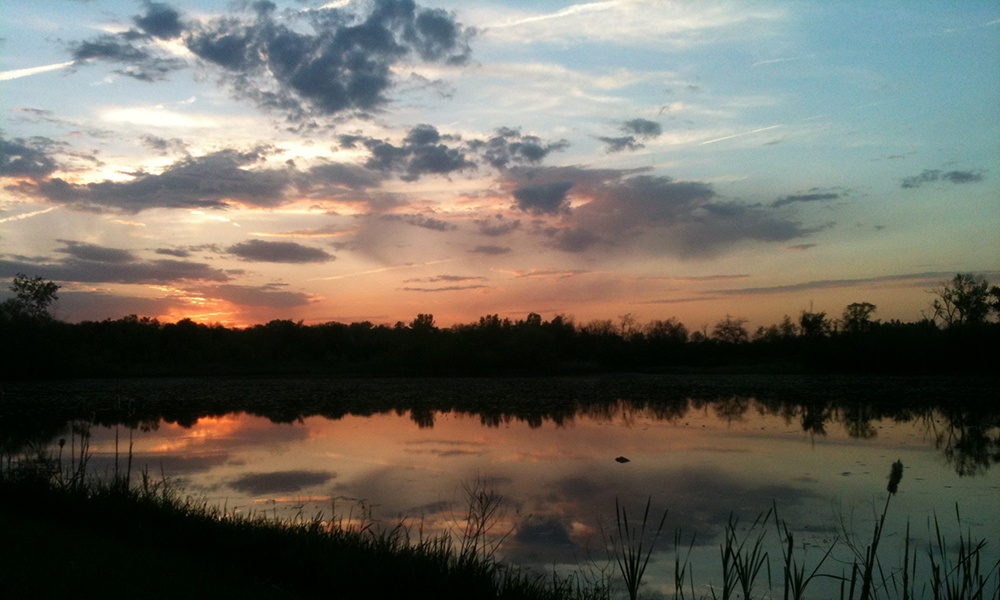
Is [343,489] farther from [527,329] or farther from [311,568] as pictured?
[527,329]

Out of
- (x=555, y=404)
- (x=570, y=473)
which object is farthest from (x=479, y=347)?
(x=570, y=473)

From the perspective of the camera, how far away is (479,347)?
52.5 m

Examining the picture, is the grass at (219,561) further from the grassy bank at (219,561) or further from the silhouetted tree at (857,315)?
the silhouetted tree at (857,315)

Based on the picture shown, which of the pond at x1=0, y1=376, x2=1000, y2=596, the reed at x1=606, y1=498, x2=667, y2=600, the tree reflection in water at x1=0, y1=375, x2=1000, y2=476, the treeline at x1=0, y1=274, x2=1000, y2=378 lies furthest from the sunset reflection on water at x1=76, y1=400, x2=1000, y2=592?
the treeline at x1=0, y1=274, x2=1000, y2=378

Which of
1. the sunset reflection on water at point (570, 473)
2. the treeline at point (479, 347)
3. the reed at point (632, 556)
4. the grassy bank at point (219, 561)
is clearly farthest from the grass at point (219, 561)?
the treeline at point (479, 347)

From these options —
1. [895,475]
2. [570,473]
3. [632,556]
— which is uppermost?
[895,475]

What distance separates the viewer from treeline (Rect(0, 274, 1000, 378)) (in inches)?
1710

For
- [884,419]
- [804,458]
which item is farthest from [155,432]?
[884,419]

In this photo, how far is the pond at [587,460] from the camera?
367 inches

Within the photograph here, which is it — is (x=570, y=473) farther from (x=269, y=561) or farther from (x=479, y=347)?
(x=479, y=347)

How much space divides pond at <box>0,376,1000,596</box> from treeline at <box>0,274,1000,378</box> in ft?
54.3

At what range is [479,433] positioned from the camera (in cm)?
1870

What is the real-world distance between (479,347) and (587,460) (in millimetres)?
38135

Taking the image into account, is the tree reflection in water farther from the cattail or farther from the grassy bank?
the cattail
